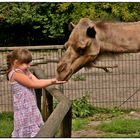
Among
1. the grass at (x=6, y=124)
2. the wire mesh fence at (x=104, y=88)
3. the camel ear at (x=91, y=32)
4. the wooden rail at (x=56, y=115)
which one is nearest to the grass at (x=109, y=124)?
the grass at (x=6, y=124)

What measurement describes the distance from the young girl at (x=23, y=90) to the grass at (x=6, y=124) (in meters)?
2.77

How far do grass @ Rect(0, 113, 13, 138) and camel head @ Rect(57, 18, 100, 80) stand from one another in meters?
2.20

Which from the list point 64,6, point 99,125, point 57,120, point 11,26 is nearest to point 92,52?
point 57,120

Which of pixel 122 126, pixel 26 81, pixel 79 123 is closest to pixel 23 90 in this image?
pixel 26 81

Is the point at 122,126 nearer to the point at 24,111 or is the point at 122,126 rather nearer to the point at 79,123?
the point at 79,123

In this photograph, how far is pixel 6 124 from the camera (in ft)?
24.3

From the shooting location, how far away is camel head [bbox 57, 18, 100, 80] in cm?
452

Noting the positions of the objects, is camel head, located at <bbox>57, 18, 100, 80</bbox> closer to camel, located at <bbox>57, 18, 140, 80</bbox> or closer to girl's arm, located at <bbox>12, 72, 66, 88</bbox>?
camel, located at <bbox>57, 18, 140, 80</bbox>

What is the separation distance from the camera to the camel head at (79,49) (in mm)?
4516

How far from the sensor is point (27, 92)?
12.2 feet

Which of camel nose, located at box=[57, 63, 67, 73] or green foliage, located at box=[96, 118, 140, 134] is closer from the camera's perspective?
camel nose, located at box=[57, 63, 67, 73]

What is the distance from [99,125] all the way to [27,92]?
151 inches

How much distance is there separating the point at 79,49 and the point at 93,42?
148 mm

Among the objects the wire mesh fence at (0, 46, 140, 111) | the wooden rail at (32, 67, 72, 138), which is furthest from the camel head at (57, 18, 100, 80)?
the wire mesh fence at (0, 46, 140, 111)
